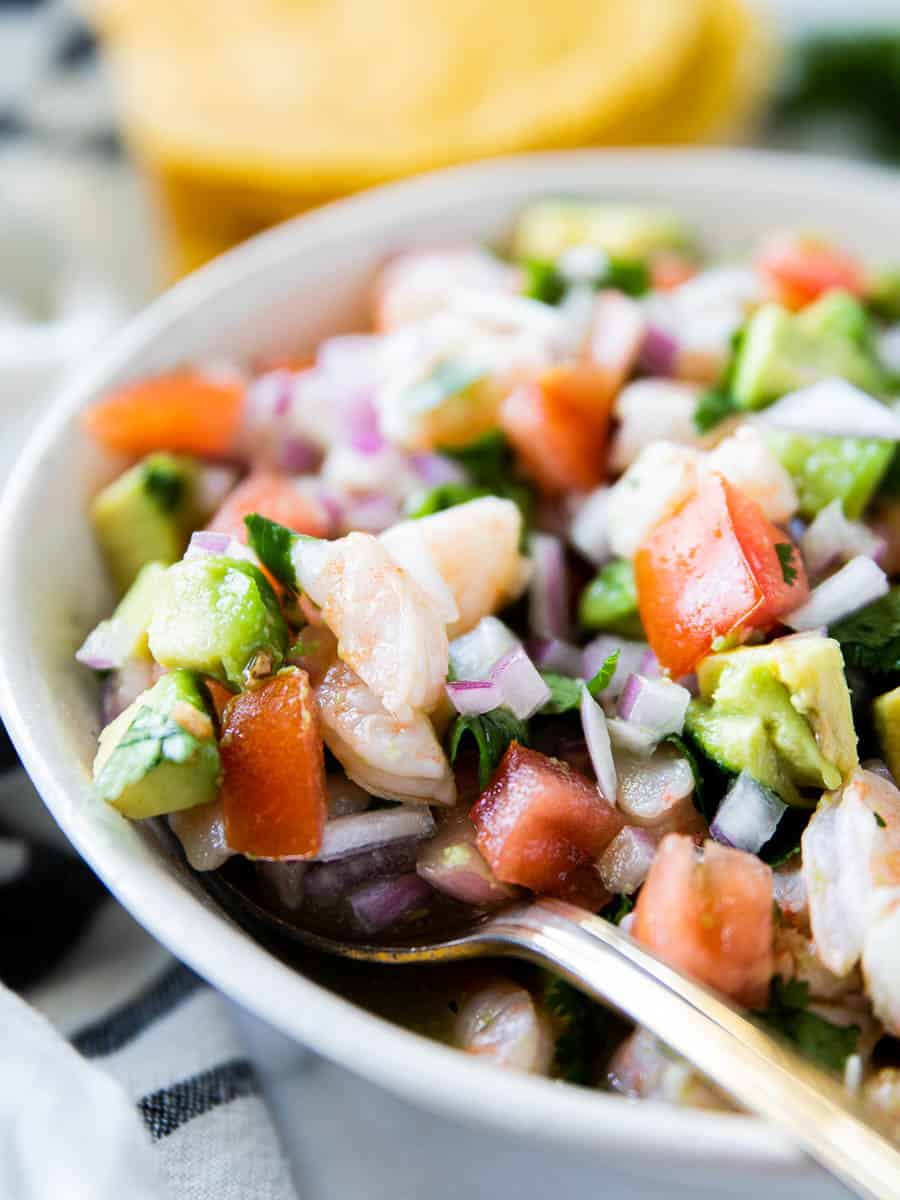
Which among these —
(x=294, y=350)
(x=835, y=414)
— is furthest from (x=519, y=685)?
(x=294, y=350)

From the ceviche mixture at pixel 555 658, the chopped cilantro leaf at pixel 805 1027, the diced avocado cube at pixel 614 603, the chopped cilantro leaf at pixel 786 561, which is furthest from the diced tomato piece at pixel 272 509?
the chopped cilantro leaf at pixel 805 1027

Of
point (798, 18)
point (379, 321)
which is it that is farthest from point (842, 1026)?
point (798, 18)

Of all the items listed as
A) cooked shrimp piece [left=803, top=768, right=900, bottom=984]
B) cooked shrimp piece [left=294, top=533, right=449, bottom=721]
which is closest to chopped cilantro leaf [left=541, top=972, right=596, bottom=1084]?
cooked shrimp piece [left=803, top=768, right=900, bottom=984]

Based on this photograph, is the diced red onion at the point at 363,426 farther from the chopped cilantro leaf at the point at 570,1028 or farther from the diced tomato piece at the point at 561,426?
the chopped cilantro leaf at the point at 570,1028

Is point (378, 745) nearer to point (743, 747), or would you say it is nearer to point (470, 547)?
point (470, 547)

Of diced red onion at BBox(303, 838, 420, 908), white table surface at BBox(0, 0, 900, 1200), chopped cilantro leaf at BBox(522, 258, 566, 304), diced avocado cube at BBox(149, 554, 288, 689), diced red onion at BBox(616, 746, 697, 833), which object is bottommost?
white table surface at BBox(0, 0, 900, 1200)

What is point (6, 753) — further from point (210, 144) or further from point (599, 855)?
point (210, 144)

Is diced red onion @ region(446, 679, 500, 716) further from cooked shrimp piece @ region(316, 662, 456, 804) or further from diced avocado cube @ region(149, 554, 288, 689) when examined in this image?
diced avocado cube @ region(149, 554, 288, 689)

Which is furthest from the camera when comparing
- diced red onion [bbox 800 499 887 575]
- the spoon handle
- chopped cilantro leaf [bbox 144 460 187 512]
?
chopped cilantro leaf [bbox 144 460 187 512]
